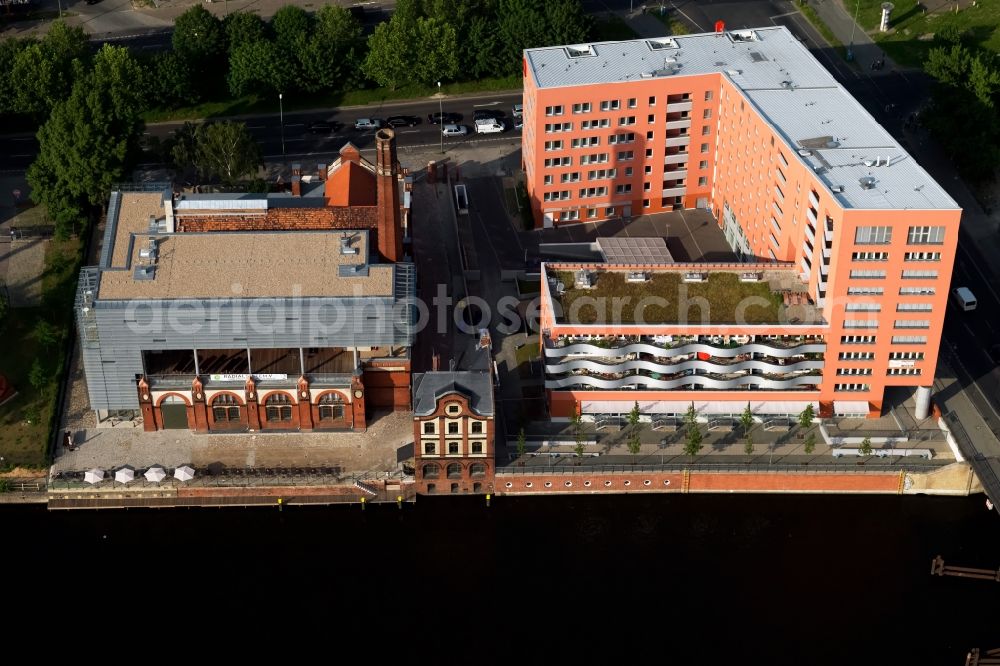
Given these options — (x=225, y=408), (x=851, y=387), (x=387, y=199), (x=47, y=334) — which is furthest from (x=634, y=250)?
(x=47, y=334)

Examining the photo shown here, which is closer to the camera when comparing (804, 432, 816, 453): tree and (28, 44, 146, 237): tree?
(804, 432, 816, 453): tree

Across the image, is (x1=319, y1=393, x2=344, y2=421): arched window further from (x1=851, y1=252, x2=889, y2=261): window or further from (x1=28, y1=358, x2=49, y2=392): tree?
(x1=851, y1=252, x2=889, y2=261): window

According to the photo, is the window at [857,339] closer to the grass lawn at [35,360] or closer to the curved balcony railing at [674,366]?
the curved balcony railing at [674,366]

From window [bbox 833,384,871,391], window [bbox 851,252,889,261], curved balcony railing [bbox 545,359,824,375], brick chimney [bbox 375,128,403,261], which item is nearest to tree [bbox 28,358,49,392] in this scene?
brick chimney [bbox 375,128,403,261]

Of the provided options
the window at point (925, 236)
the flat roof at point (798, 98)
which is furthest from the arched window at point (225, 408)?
the window at point (925, 236)

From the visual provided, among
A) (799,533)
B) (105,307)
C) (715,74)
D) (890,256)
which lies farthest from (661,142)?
(105,307)

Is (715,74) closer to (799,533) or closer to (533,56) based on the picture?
(533,56)
